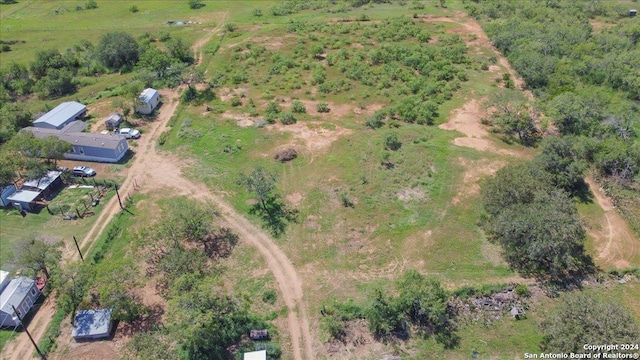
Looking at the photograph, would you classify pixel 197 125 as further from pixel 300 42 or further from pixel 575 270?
pixel 575 270

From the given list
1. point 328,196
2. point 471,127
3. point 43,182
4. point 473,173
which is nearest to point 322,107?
point 328,196

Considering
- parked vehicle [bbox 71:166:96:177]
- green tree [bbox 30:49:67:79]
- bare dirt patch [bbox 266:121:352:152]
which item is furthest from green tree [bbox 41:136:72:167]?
green tree [bbox 30:49:67:79]

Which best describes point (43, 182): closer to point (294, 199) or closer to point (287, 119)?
point (294, 199)

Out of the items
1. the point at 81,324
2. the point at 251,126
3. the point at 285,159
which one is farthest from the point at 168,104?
the point at 81,324

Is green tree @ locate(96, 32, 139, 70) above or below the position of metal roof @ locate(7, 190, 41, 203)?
above

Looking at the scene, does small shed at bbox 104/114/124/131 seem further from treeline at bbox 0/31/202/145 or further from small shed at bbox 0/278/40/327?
small shed at bbox 0/278/40/327

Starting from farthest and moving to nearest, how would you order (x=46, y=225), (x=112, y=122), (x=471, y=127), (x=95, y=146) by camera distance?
(x=112, y=122)
(x=471, y=127)
(x=95, y=146)
(x=46, y=225)

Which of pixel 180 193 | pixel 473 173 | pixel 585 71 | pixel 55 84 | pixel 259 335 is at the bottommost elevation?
pixel 259 335
